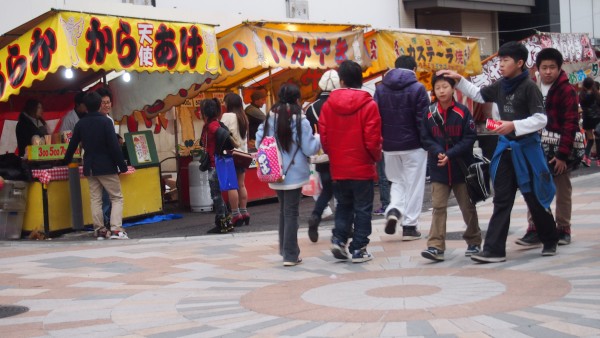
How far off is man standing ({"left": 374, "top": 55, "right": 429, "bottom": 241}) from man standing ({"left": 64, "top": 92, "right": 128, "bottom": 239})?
3933 millimetres

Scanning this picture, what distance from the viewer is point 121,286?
27.3 ft

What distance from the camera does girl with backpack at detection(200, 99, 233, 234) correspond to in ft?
38.9

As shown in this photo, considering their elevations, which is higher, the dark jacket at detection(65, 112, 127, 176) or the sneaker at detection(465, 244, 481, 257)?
the dark jacket at detection(65, 112, 127, 176)

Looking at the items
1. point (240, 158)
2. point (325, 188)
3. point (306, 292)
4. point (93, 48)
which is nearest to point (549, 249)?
point (306, 292)

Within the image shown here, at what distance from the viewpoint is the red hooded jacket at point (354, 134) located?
27.6 ft

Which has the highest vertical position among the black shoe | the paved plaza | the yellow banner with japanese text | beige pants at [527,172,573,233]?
the yellow banner with japanese text

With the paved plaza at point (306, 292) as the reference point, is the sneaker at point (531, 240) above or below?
above

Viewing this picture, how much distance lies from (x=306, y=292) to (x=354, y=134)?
180 centimetres

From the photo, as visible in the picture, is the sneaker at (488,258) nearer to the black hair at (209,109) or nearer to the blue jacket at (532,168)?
the blue jacket at (532,168)

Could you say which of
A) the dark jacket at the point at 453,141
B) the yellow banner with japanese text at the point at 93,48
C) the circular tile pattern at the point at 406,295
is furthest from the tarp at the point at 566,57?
the circular tile pattern at the point at 406,295

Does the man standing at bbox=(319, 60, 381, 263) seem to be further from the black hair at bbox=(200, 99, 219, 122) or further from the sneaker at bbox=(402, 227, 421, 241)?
the black hair at bbox=(200, 99, 219, 122)

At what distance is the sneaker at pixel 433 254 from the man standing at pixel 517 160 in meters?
0.36

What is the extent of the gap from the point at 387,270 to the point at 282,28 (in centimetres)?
770

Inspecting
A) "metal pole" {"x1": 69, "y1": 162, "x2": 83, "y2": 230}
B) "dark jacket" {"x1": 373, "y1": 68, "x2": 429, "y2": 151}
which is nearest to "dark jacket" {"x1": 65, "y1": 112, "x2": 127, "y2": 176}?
"metal pole" {"x1": 69, "y1": 162, "x2": 83, "y2": 230}
